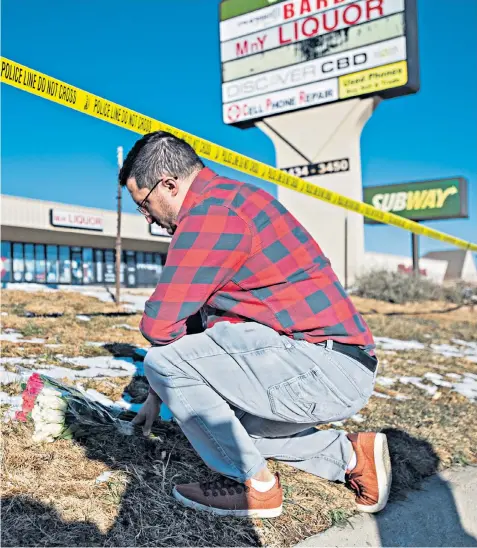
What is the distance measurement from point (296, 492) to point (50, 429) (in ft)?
3.55

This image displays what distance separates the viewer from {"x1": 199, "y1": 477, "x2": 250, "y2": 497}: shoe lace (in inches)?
85.0

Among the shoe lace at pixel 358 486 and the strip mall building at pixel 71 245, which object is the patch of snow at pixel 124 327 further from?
the strip mall building at pixel 71 245

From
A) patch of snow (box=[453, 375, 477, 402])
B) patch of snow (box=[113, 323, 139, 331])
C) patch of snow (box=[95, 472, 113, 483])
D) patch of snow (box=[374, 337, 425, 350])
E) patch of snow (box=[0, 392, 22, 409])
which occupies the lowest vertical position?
patch of snow (box=[453, 375, 477, 402])

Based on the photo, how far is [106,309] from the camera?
7.86 metres

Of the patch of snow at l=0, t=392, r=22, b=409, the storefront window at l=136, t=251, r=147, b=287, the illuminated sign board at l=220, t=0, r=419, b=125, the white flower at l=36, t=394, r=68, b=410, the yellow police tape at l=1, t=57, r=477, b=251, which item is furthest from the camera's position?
the storefront window at l=136, t=251, r=147, b=287

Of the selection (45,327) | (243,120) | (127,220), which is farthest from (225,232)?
(127,220)

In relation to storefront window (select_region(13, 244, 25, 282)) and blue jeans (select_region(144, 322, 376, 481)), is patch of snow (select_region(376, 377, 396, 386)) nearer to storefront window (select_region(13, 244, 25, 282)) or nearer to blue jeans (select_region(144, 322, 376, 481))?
blue jeans (select_region(144, 322, 376, 481))

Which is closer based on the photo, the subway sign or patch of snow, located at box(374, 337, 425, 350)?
patch of snow, located at box(374, 337, 425, 350)

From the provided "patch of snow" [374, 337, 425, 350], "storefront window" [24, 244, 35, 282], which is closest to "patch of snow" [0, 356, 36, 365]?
"patch of snow" [374, 337, 425, 350]

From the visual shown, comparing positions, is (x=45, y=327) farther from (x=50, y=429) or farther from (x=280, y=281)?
(x=280, y=281)

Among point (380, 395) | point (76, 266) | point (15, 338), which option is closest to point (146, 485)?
point (380, 395)

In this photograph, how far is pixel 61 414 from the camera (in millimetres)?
2516

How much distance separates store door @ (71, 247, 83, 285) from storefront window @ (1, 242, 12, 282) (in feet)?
12.2

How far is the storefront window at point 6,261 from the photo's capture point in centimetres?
2794
